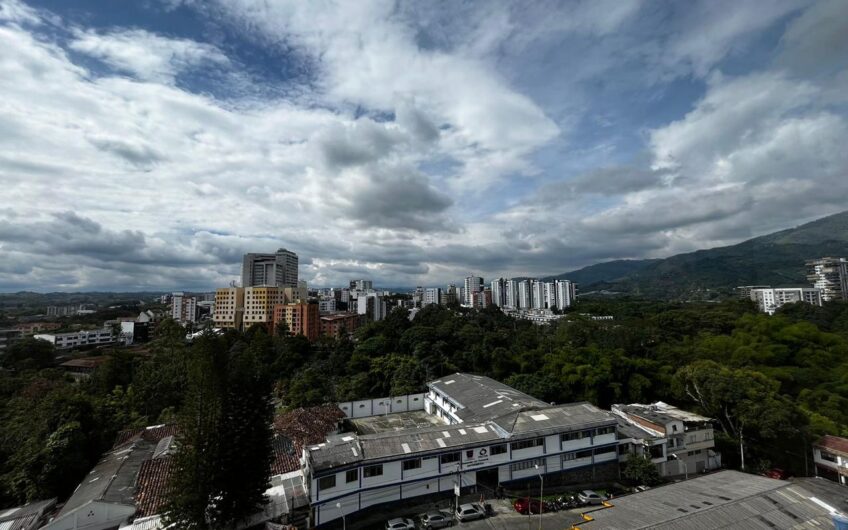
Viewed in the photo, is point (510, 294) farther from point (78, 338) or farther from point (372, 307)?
point (78, 338)

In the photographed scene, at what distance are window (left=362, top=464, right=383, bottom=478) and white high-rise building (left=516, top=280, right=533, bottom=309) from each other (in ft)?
350

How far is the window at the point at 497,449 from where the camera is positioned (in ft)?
51.0

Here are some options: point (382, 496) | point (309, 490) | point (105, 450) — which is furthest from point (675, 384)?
point (105, 450)

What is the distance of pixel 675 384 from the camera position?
78.0 ft

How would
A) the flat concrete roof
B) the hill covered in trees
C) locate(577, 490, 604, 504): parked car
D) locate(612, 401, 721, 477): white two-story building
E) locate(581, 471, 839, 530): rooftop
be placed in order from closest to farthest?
locate(581, 471, 839, 530): rooftop < the hill covered in trees < locate(577, 490, 604, 504): parked car < locate(612, 401, 721, 477): white two-story building < the flat concrete roof

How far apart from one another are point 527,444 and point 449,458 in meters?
3.58

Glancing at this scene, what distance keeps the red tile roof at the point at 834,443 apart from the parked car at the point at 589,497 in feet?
41.5

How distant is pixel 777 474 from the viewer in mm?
18281

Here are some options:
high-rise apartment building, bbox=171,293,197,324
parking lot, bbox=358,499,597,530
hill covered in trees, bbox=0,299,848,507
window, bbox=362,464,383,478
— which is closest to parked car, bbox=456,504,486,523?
parking lot, bbox=358,499,597,530

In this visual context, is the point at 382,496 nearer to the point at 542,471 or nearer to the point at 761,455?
the point at 542,471

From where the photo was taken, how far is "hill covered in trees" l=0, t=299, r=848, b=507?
15008 millimetres

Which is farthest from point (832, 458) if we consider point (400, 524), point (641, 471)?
point (400, 524)

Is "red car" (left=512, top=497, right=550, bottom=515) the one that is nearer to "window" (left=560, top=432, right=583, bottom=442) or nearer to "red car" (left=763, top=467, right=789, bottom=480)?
"window" (left=560, top=432, right=583, bottom=442)

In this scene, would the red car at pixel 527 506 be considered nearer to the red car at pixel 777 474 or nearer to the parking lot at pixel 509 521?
the parking lot at pixel 509 521
